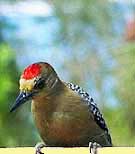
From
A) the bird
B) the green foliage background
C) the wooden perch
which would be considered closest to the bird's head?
the bird

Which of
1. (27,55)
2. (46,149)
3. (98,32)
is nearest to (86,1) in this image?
(98,32)

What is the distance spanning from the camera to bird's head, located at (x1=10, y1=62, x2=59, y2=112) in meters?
2.94

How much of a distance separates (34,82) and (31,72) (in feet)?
0.14

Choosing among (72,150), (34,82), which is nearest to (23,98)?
(34,82)

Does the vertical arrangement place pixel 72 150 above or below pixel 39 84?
below

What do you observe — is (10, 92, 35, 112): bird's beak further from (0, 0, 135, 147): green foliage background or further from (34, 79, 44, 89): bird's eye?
(0, 0, 135, 147): green foliage background

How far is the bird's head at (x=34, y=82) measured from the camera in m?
2.94

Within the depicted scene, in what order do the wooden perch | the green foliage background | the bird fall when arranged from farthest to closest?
the green foliage background
the bird
the wooden perch

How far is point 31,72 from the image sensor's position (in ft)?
9.66

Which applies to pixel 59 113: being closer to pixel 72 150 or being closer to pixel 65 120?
pixel 65 120

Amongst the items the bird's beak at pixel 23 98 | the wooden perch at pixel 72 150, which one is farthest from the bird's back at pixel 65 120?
the wooden perch at pixel 72 150

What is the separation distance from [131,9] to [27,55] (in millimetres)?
1124

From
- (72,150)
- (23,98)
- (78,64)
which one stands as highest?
(23,98)

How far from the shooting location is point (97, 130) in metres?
3.30
